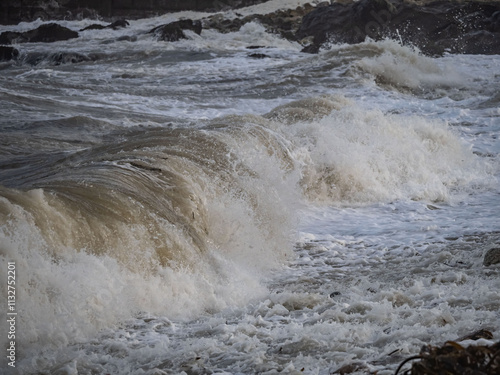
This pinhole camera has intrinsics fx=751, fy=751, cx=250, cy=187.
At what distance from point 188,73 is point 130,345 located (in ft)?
54.5

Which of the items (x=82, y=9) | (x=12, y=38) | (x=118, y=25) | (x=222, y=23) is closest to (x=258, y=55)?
(x=222, y=23)

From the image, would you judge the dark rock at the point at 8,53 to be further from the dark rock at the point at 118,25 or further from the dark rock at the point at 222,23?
the dark rock at the point at 222,23

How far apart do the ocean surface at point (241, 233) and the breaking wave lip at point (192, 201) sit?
2 cm

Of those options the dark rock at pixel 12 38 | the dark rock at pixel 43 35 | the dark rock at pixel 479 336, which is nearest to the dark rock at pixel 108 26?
the dark rock at pixel 43 35

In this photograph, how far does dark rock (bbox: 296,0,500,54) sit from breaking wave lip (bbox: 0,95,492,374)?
16.2 metres

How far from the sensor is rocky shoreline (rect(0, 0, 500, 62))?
25.6 metres

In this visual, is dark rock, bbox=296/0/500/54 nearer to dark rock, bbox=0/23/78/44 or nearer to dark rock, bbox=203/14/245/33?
dark rock, bbox=203/14/245/33

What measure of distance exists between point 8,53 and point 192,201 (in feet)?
66.0

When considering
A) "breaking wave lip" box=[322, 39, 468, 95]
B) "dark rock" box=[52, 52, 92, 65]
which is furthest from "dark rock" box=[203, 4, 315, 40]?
"breaking wave lip" box=[322, 39, 468, 95]

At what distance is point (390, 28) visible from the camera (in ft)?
91.1

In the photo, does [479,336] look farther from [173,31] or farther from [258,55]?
[173,31]

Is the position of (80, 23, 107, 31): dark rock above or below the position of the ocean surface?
below

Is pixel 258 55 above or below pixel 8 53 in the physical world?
above

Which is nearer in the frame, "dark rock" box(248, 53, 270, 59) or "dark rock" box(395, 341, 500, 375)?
"dark rock" box(395, 341, 500, 375)
